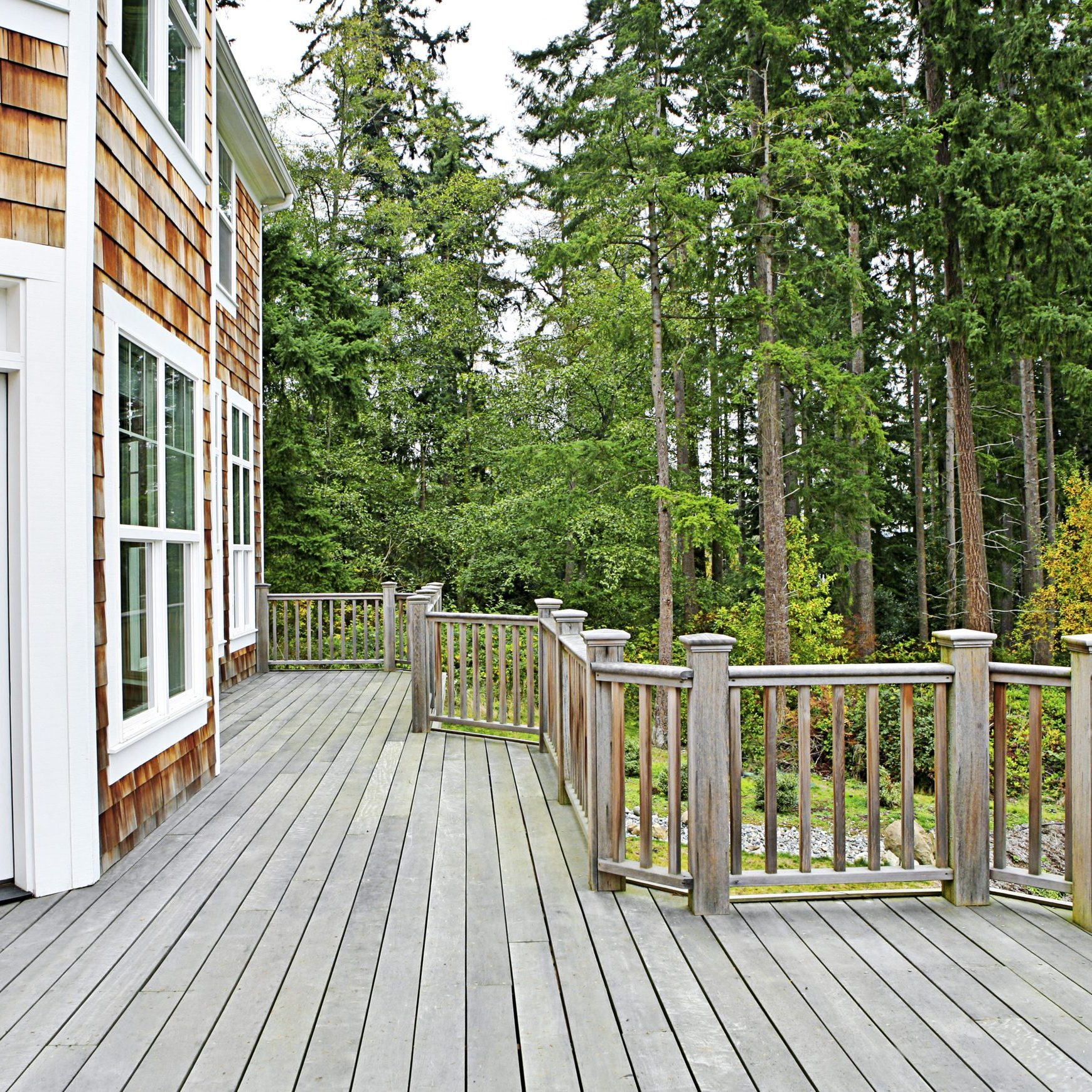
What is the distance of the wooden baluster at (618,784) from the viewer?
10.1 ft

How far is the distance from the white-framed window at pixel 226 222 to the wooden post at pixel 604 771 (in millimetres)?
6581

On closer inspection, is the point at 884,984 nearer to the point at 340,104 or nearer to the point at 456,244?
the point at 456,244

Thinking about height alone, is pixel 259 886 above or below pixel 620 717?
below

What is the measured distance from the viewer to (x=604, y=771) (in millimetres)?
3104

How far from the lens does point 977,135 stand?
12.8m

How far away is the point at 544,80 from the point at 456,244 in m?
3.90

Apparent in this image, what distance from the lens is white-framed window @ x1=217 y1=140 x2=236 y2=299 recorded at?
805 cm

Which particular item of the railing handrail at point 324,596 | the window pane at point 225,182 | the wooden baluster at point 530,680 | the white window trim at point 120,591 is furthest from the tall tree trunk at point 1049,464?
the white window trim at point 120,591

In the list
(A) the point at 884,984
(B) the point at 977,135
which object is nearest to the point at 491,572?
(B) the point at 977,135

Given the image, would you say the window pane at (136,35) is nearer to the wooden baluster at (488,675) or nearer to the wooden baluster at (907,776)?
the wooden baluster at (488,675)

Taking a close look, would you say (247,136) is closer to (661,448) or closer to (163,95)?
(163,95)

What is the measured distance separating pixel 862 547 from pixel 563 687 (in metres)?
15.1

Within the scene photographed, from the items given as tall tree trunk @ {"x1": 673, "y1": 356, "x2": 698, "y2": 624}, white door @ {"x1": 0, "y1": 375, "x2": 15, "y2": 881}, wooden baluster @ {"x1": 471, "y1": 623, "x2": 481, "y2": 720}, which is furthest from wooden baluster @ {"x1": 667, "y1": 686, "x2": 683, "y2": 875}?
tall tree trunk @ {"x1": 673, "y1": 356, "x2": 698, "y2": 624}

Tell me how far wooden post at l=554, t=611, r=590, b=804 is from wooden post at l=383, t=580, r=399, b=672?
4878mm
